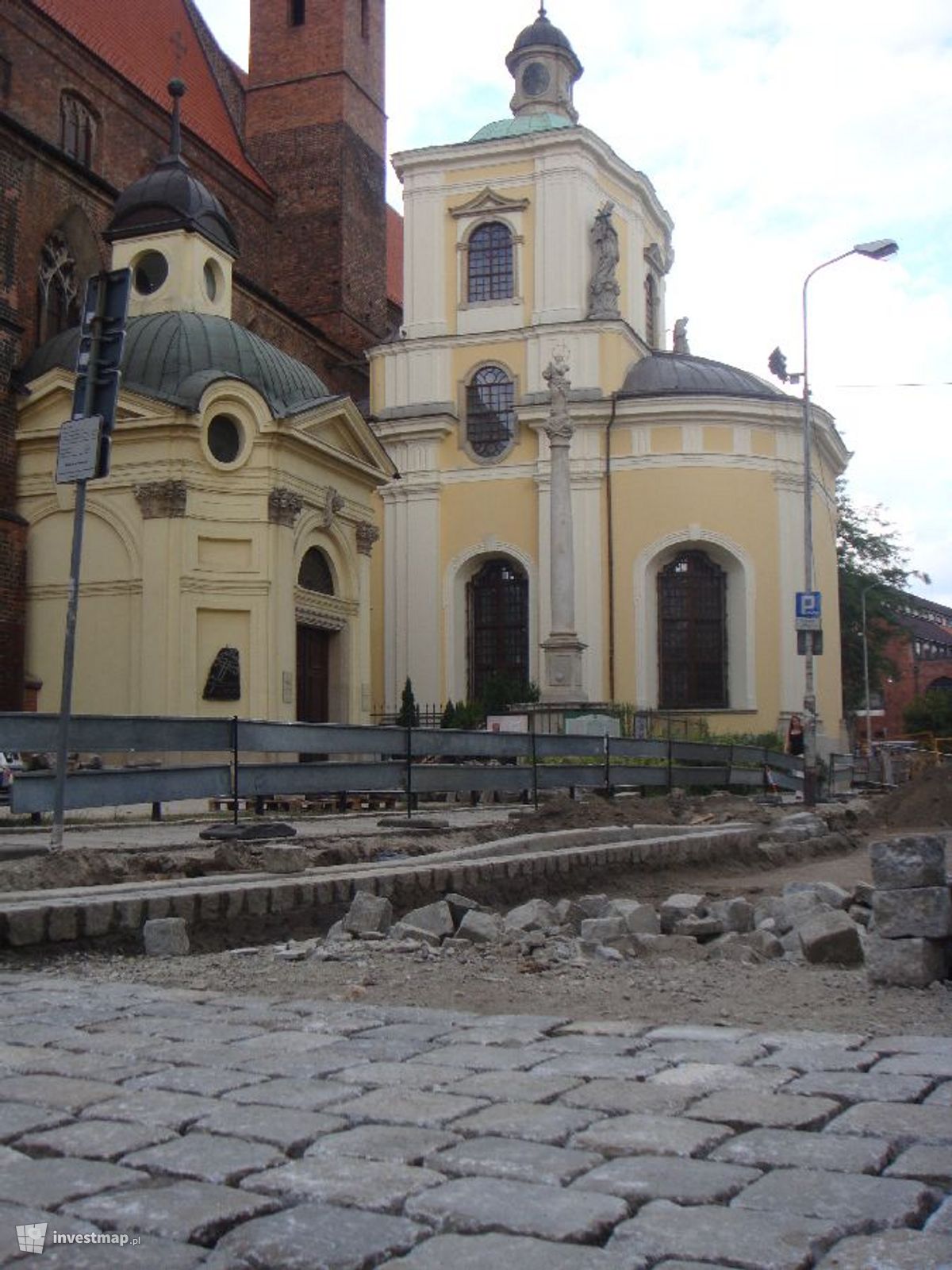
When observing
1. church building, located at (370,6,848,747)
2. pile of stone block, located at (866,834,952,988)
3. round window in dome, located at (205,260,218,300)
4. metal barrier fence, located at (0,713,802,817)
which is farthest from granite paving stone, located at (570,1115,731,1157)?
church building, located at (370,6,848,747)

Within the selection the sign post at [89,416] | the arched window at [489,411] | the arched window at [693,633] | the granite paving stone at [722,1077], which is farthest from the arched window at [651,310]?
the granite paving stone at [722,1077]

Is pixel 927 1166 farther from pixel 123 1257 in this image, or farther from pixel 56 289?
pixel 56 289

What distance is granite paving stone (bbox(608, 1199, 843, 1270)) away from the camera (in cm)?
266

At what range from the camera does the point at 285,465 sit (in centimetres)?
2592

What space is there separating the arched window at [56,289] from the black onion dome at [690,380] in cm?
1359

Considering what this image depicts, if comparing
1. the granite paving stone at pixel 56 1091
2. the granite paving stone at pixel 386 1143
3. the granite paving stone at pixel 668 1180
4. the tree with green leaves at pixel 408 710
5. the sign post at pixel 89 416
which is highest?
the sign post at pixel 89 416

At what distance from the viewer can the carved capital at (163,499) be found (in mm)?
24391

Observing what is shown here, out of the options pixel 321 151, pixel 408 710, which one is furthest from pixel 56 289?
pixel 321 151

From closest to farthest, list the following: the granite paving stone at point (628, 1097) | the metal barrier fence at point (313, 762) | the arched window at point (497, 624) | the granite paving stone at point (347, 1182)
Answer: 1. the granite paving stone at point (347, 1182)
2. the granite paving stone at point (628, 1097)
3. the metal barrier fence at point (313, 762)
4. the arched window at point (497, 624)

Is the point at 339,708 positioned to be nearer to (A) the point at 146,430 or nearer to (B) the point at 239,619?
(B) the point at 239,619

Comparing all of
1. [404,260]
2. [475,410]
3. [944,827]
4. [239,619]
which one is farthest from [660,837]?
[404,260]

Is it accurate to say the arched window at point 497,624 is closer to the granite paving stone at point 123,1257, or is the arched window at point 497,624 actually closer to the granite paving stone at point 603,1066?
the granite paving stone at point 603,1066

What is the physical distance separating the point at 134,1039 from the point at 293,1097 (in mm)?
1019

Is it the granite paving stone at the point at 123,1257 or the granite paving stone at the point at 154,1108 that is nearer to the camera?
the granite paving stone at the point at 123,1257
